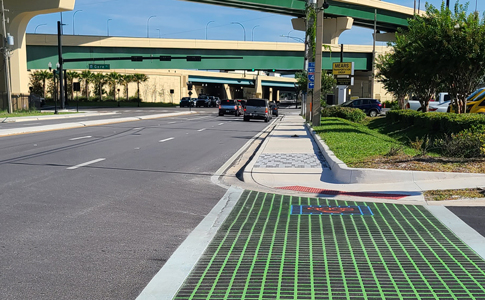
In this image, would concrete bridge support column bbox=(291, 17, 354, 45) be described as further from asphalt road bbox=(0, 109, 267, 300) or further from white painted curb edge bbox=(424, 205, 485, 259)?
white painted curb edge bbox=(424, 205, 485, 259)

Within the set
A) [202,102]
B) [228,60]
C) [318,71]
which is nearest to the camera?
[318,71]

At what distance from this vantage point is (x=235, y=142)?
68.6ft

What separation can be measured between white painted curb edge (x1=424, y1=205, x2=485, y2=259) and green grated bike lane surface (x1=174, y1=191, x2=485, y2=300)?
0.34 ft

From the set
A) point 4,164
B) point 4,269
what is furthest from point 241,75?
point 4,269

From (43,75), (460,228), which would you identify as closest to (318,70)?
(460,228)

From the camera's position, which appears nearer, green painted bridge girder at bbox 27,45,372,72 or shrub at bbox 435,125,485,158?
shrub at bbox 435,125,485,158

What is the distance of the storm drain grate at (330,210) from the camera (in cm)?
781

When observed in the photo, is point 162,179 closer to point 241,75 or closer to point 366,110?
point 366,110

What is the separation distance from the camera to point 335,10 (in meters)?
61.0

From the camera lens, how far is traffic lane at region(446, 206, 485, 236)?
697 centimetres

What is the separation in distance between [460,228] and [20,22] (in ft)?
166

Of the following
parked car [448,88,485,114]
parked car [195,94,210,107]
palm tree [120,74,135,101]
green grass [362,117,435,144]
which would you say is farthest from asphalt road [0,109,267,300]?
palm tree [120,74,135,101]

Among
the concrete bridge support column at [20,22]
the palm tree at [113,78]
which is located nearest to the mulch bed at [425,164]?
the concrete bridge support column at [20,22]

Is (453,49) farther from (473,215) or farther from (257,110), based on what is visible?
(257,110)
